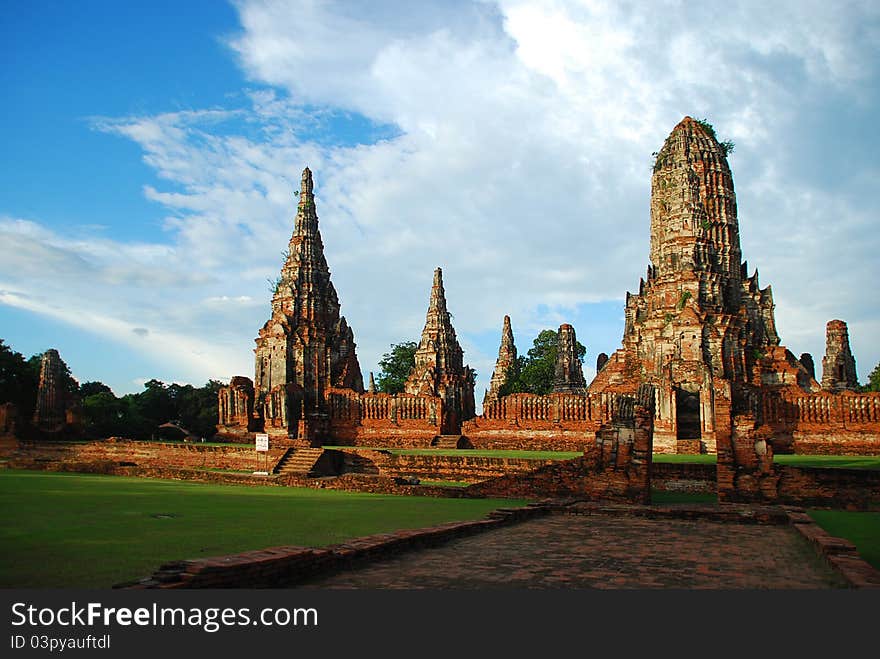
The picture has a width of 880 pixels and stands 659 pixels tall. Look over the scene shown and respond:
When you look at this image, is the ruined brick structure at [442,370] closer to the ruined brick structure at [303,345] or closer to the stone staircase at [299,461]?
the ruined brick structure at [303,345]

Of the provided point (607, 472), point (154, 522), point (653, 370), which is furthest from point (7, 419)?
point (653, 370)

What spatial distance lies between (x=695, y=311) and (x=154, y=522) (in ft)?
79.9

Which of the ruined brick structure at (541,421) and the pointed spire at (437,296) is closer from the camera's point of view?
the ruined brick structure at (541,421)

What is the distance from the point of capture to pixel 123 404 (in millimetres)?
47094

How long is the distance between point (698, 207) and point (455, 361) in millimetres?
13674

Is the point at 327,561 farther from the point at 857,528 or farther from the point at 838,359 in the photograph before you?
the point at 838,359

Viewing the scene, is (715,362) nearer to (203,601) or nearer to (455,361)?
(455,361)

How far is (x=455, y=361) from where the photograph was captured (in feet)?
A: 121

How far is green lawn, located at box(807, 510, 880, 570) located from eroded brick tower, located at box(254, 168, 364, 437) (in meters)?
23.9

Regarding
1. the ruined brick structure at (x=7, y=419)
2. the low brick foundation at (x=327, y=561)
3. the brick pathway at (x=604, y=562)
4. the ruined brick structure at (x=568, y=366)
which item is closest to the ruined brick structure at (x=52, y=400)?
the ruined brick structure at (x=7, y=419)

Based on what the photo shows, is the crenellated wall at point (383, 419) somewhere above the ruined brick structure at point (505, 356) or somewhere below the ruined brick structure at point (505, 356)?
below

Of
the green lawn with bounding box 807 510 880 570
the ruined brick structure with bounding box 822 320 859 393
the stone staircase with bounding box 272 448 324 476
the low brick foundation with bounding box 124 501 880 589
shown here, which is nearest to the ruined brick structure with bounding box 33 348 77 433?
the stone staircase with bounding box 272 448 324 476

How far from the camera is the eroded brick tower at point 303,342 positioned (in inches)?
1324

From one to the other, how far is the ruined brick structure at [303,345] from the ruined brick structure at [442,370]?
4.34m
